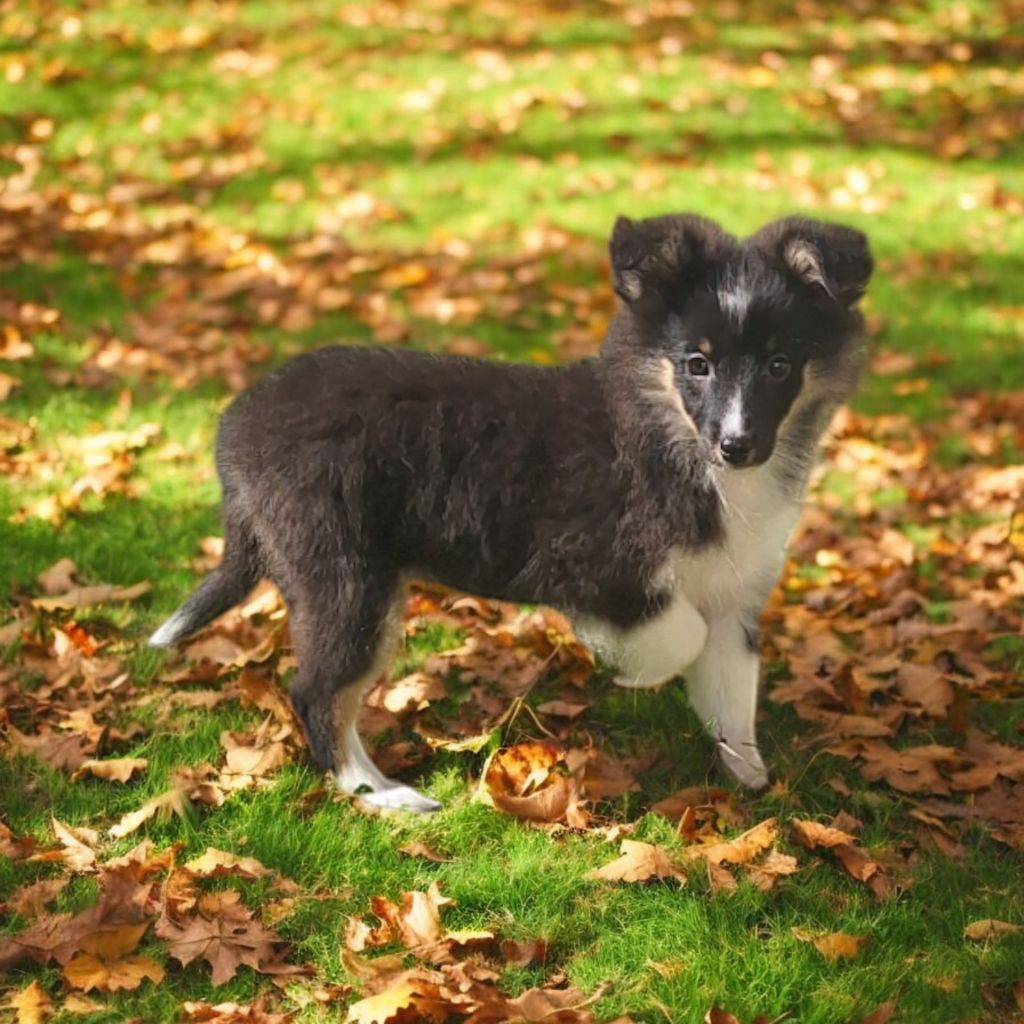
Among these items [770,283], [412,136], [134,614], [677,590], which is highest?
[770,283]

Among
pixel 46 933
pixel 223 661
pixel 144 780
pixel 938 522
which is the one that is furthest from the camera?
pixel 938 522

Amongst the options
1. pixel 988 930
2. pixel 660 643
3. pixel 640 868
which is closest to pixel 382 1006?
pixel 640 868

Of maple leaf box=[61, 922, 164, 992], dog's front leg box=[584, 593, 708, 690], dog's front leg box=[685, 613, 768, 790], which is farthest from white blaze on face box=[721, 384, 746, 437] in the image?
maple leaf box=[61, 922, 164, 992]

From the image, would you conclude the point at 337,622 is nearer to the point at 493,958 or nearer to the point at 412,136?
the point at 493,958

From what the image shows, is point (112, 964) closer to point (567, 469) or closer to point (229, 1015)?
point (229, 1015)

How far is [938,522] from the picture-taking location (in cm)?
648

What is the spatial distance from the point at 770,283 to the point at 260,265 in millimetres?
5719

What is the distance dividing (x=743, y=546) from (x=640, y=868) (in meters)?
Result: 0.94

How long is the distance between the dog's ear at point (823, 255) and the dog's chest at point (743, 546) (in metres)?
0.53

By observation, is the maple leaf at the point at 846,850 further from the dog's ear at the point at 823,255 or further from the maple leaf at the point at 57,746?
the maple leaf at the point at 57,746

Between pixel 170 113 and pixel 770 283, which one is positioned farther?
pixel 170 113

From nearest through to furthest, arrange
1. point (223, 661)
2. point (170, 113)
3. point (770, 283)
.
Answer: point (770, 283) → point (223, 661) → point (170, 113)

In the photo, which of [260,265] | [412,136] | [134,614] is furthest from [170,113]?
[134,614]

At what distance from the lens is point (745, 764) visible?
4312mm
